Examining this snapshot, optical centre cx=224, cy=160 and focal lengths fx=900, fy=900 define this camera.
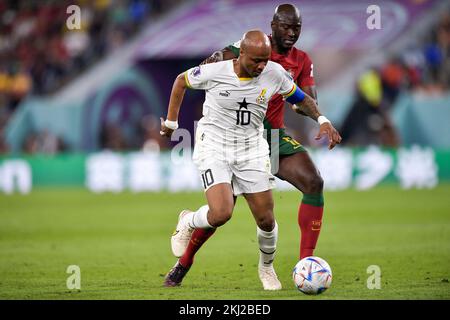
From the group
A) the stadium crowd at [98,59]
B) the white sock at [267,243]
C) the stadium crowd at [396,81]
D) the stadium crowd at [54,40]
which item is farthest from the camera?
the stadium crowd at [54,40]

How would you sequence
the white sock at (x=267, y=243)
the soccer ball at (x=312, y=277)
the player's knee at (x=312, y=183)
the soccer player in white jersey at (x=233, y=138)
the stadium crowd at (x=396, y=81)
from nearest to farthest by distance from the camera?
1. the soccer ball at (x=312, y=277)
2. the soccer player in white jersey at (x=233, y=138)
3. the white sock at (x=267, y=243)
4. the player's knee at (x=312, y=183)
5. the stadium crowd at (x=396, y=81)

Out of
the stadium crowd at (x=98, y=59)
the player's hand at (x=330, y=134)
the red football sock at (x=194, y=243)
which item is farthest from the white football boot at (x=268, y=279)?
the stadium crowd at (x=98, y=59)

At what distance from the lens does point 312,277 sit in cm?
756

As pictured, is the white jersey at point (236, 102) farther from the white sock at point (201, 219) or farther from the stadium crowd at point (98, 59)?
the stadium crowd at point (98, 59)

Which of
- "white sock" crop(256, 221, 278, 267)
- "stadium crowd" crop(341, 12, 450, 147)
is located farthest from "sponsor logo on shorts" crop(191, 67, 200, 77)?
"stadium crowd" crop(341, 12, 450, 147)

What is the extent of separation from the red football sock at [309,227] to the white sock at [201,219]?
91cm

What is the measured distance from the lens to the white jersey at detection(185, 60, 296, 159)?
7934 millimetres

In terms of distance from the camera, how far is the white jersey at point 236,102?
7934 mm

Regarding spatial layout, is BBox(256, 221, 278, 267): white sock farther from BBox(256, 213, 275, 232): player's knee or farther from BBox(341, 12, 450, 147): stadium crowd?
BBox(341, 12, 450, 147): stadium crowd

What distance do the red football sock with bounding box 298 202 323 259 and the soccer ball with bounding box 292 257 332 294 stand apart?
1.75ft
